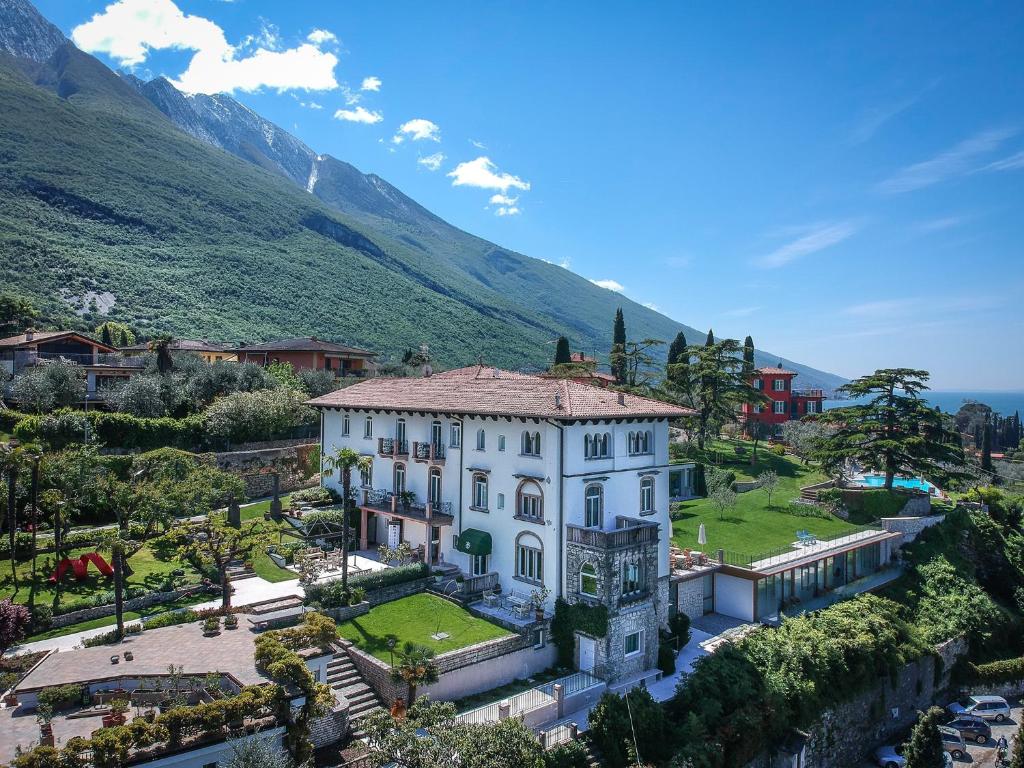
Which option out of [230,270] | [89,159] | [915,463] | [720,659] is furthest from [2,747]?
[89,159]

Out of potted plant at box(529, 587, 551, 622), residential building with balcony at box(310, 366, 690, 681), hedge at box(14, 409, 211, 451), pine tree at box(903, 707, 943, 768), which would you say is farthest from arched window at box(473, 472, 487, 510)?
hedge at box(14, 409, 211, 451)

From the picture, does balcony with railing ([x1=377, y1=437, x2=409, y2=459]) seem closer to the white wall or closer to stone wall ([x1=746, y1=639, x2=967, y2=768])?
the white wall

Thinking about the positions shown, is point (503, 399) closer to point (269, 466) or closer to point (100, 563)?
point (100, 563)

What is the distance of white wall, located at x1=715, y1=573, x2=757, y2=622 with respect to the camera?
104ft

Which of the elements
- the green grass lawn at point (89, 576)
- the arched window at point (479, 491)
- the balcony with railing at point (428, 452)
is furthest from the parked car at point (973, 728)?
the green grass lawn at point (89, 576)

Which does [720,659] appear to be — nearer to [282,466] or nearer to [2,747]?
[2,747]

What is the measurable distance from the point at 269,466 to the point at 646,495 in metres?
25.4

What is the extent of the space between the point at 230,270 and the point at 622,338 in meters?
73.9

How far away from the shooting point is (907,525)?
136 feet

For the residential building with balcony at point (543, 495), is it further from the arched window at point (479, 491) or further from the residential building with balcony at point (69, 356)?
the residential building with balcony at point (69, 356)

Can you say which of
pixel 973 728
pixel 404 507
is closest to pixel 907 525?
pixel 973 728

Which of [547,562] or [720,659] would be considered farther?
[547,562]

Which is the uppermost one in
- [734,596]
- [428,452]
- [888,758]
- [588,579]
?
[428,452]

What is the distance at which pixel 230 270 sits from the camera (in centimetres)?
11200
